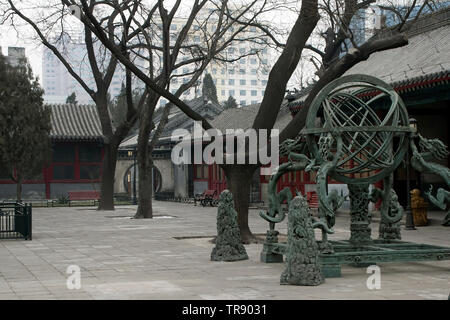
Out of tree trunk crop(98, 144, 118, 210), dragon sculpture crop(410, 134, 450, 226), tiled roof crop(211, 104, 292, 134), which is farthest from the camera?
tiled roof crop(211, 104, 292, 134)

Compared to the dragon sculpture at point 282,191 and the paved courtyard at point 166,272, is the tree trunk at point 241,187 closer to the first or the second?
the paved courtyard at point 166,272

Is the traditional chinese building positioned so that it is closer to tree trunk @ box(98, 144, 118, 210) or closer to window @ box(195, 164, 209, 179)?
window @ box(195, 164, 209, 179)

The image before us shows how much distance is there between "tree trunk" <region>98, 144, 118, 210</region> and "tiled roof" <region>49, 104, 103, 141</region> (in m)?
10.7

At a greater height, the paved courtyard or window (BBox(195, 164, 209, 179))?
window (BBox(195, 164, 209, 179))

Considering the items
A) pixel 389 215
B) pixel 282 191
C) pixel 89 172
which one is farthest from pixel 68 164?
pixel 389 215

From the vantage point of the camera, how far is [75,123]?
139 feet

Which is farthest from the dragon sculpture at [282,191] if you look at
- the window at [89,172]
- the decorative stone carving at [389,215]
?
the window at [89,172]

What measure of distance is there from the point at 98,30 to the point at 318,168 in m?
6.26

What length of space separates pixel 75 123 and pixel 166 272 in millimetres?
32881

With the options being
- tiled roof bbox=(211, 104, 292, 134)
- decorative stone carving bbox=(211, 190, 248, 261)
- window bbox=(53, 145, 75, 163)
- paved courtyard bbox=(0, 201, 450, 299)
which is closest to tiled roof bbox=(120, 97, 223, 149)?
tiled roof bbox=(211, 104, 292, 134)

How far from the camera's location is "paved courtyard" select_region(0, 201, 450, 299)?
8648 mm

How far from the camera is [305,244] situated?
9.13 m

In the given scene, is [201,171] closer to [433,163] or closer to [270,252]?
[270,252]

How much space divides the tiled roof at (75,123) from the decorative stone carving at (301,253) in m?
31.6
